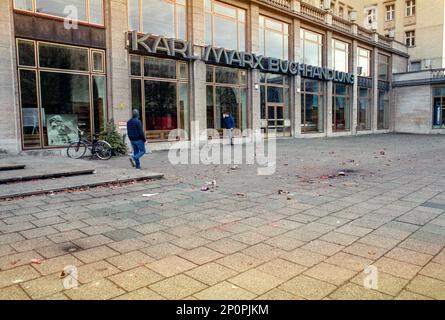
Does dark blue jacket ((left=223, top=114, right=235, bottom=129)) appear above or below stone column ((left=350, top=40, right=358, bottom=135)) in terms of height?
below

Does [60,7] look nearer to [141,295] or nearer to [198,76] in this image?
[198,76]

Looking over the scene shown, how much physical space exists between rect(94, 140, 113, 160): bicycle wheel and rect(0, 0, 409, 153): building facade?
6.25 ft

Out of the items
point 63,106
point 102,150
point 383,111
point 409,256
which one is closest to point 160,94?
point 63,106

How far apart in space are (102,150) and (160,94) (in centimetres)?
523

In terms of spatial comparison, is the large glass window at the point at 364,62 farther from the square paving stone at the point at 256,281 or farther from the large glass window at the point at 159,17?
the square paving stone at the point at 256,281

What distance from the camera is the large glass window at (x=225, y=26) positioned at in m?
21.4

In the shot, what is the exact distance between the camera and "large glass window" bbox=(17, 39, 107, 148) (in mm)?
14594

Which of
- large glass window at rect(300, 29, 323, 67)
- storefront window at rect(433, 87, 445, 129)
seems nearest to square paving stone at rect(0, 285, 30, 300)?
large glass window at rect(300, 29, 323, 67)

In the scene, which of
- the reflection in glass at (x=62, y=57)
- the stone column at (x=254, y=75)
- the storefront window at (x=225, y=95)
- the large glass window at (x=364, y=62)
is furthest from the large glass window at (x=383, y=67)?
the reflection in glass at (x=62, y=57)

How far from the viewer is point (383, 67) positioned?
1566 inches

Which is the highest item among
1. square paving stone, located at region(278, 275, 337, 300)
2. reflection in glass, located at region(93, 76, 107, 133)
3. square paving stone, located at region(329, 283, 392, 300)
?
reflection in glass, located at region(93, 76, 107, 133)

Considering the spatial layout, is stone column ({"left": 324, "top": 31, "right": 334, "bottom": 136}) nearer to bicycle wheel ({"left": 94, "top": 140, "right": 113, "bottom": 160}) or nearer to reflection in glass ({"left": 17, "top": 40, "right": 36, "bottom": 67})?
bicycle wheel ({"left": 94, "top": 140, "right": 113, "bottom": 160})
